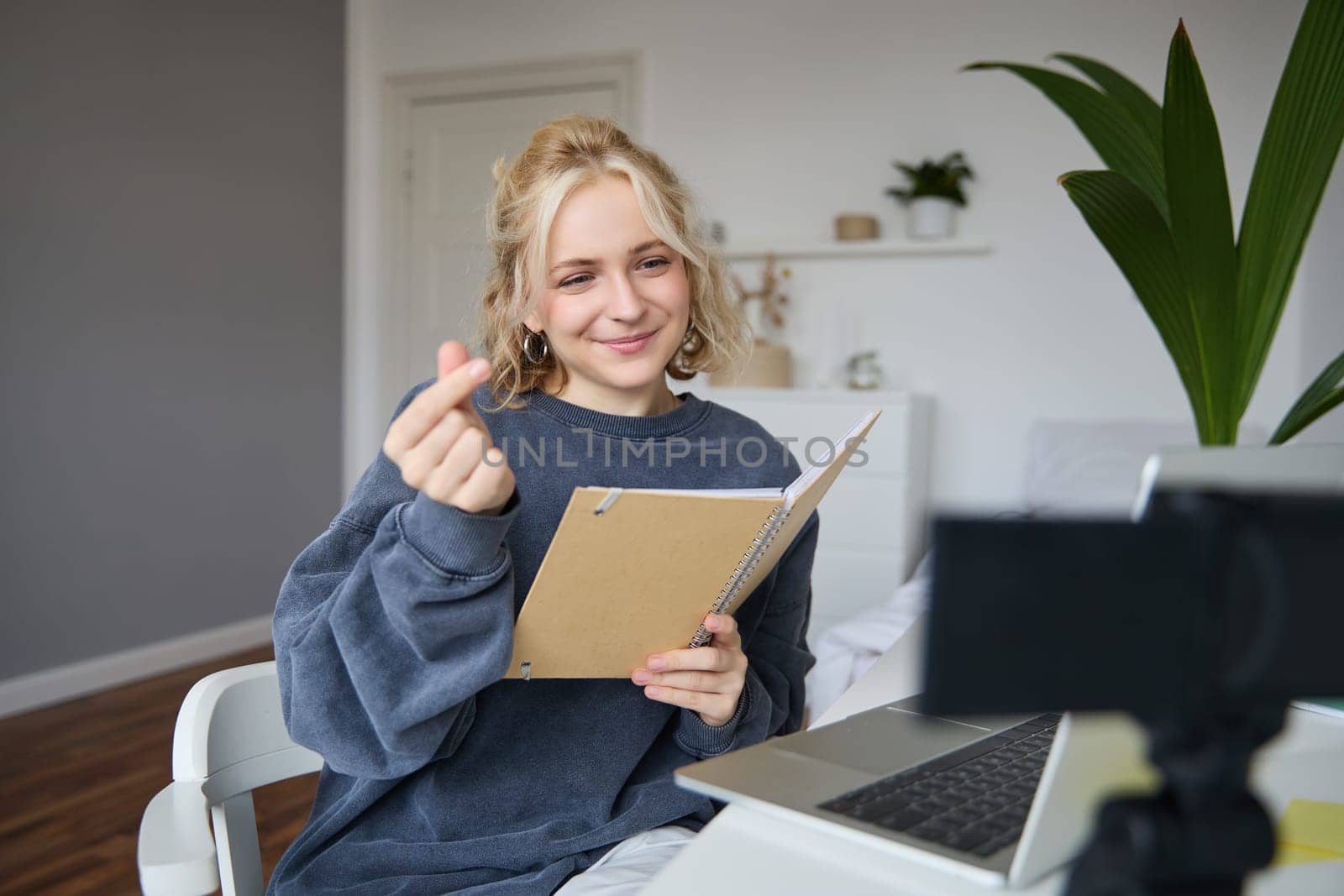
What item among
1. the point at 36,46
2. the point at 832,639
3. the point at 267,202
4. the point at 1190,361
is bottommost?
the point at 832,639

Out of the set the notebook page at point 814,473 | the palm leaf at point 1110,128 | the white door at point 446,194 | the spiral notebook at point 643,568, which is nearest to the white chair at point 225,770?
the spiral notebook at point 643,568

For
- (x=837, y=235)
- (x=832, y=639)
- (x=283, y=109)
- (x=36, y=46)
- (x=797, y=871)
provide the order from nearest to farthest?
(x=797, y=871)
(x=832, y=639)
(x=36, y=46)
(x=837, y=235)
(x=283, y=109)

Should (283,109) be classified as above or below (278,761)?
above

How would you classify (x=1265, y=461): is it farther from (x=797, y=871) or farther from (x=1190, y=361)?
(x=1190, y=361)

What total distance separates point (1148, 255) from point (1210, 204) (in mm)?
83

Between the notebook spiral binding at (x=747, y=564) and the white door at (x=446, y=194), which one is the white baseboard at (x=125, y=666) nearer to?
the white door at (x=446, y=194)

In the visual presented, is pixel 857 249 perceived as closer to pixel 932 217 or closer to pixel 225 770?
pixel 932 217

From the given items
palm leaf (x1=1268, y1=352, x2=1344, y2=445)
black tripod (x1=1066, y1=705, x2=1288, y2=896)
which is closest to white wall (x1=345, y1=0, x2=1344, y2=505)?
palm leaf (x1=1268, y1=352, x2=1344, y2=445)

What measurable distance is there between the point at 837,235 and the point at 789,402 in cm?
70

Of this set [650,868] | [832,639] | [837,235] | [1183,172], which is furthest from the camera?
[837,235]

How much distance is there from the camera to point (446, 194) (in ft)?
14.2

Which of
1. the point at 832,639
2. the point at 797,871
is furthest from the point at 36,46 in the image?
the point at 797,871

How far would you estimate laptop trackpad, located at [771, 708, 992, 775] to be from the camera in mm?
750

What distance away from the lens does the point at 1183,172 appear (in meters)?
1.16
